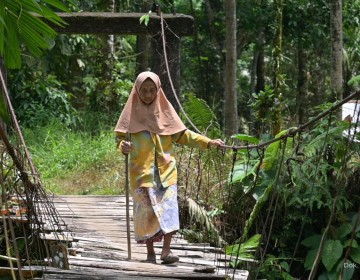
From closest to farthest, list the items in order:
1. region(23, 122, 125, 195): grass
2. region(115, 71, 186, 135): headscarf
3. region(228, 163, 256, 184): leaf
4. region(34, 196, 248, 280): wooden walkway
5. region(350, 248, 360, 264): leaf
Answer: region(34, 196, 248, 280): wooden walkway
region(115, 71, 186, 135): headscarf
region(350, 248, 360, 264): leaf
region(228, 163, 256, 184): leaf
region(23, 122, 125, 195): grass

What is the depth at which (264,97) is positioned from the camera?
8.21m

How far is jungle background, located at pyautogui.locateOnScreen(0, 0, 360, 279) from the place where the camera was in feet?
18.9

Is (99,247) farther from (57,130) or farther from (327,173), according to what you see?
(57,130)

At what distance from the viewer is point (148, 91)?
16.1 feet

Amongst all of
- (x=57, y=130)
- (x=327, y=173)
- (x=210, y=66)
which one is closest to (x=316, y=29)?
(x=210, y=66)

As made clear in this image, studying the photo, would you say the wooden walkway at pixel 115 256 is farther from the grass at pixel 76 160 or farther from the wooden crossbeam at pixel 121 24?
the wooden crossbeam at pixel 121 24

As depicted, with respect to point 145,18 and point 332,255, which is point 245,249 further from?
point 145,18

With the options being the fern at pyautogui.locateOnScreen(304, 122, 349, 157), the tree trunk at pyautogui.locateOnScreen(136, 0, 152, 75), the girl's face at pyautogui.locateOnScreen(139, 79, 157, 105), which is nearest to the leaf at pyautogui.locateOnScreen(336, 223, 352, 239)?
the fern at pyautogui.locateOnScreen(304, 122, 349, 157)

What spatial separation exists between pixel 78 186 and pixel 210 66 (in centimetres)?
911

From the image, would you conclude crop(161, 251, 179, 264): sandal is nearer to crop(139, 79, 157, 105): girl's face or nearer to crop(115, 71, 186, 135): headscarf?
crop(115, 71, 186, 135): headscarf

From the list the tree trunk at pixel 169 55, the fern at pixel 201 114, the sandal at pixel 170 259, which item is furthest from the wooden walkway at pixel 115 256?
the tree trunk at pixel 169 55

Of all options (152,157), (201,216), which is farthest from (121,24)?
(152,157)

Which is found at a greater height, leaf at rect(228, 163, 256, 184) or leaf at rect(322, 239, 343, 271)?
leaf at rect(228, 163, 256, 184)

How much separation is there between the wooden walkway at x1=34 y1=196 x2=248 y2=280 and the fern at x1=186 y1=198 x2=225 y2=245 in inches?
10.4
